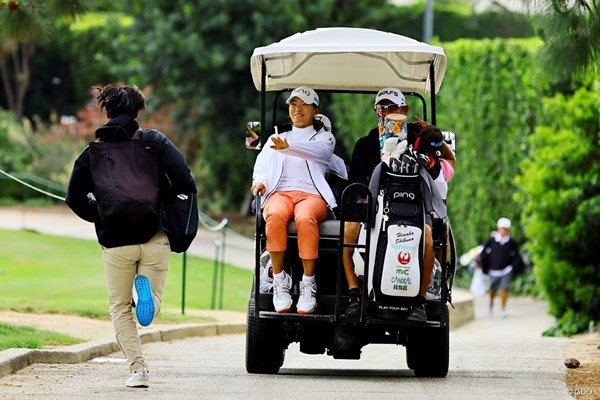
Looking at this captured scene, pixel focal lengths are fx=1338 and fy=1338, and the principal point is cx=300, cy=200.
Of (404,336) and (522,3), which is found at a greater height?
(522,3)

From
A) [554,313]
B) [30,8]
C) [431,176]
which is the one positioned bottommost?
[554,313]

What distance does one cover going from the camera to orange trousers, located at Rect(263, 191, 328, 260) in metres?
9.05

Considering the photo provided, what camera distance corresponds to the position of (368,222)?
888 centimetres

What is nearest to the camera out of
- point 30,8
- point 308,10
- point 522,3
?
point 522,3

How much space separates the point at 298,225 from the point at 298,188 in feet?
1.49

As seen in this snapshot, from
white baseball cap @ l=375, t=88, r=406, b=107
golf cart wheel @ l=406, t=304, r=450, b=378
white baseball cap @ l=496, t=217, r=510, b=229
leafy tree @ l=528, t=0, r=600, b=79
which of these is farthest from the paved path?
white baseball cap @ l=375, t=88, r=406, b=107

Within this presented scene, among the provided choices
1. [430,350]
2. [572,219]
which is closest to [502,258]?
[572,219]

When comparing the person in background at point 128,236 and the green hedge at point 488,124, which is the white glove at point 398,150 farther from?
the green hedge at point 488,124

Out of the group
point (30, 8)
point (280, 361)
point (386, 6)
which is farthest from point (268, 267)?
point (386, 6)

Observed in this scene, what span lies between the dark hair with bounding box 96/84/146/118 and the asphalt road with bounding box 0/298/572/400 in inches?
68.6

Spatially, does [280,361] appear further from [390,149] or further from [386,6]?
[386,6]

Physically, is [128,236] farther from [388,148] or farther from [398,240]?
[388,148]

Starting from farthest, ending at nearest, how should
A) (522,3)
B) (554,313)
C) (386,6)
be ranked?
(386,6) < (554,313) < (522,3)

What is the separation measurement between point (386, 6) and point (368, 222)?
2410cm
